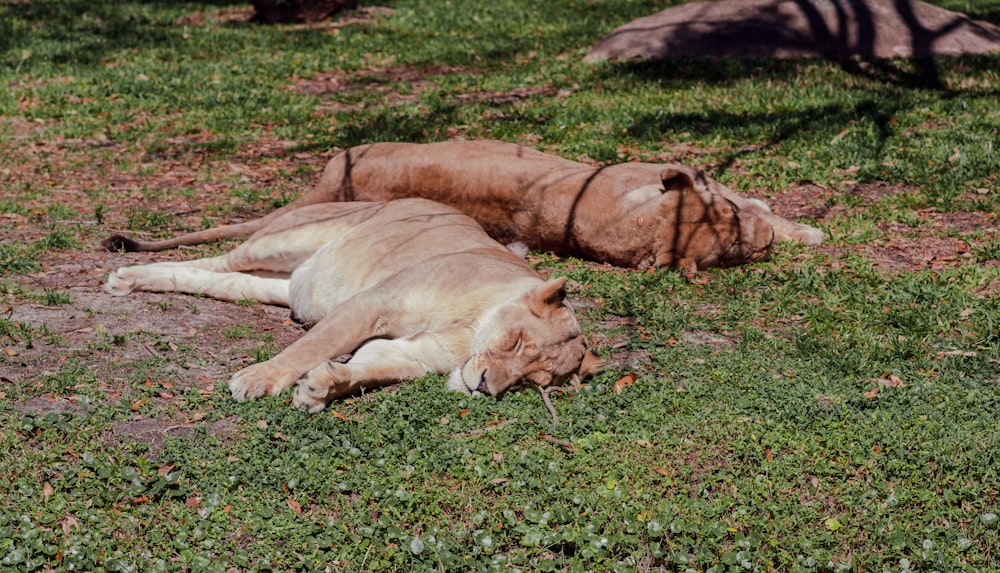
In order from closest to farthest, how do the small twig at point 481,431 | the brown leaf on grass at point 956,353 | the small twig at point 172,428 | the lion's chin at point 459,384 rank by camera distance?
the small twig at point 172,428
the small twig at point 481,431
the lion's chin at point 459,384
the brown leaf on grass at point 956,353

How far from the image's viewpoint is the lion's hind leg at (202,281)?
705cm

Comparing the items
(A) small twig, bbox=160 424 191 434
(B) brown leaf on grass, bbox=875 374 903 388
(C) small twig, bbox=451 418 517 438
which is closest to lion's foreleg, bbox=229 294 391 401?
(A) small twig, bbox=160 424 191 434

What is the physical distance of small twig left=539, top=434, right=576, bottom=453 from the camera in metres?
5.04

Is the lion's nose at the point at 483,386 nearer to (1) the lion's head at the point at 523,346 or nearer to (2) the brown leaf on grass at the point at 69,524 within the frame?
(1) the lion's head at the point at 523,346

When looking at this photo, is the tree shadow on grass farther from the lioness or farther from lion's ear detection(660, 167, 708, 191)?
the lioness

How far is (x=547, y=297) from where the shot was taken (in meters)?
5.38

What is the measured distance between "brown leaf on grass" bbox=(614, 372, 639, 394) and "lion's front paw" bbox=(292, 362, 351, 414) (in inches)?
60.5

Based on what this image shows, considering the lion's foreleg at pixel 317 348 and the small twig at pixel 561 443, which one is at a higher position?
the lion's foreleg at pixel 317 348

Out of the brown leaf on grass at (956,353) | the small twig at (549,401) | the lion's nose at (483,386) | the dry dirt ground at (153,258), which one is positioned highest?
the lion's nose at (483,386)

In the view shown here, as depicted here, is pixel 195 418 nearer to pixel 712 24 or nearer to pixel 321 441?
pixel 321 441

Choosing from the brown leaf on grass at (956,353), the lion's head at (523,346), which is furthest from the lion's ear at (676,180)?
the lion's head at (523,346)

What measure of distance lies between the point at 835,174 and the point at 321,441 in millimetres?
6932

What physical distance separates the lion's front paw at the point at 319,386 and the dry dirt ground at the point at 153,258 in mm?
414

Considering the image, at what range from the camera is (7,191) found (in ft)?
32.6
